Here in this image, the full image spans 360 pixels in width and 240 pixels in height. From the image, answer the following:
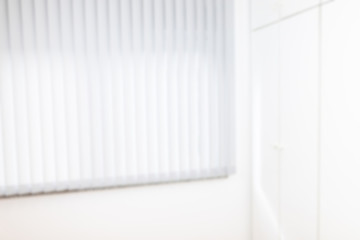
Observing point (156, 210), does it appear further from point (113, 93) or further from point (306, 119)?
point (306, 119)

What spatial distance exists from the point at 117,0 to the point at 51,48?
0.51m

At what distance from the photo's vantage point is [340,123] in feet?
5.55

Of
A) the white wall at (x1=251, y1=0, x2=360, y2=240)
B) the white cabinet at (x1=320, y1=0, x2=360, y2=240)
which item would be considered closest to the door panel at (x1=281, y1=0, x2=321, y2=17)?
the white wall at (x1=251, y1=0, x2=360, y2=240)

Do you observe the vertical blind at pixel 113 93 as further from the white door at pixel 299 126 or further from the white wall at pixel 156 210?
the white door at pixel 299 126

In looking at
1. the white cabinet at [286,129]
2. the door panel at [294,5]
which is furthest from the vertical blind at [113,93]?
the door panel at [294,5]

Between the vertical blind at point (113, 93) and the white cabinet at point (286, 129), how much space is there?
245 millimetres

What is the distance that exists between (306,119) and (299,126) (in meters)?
0.08

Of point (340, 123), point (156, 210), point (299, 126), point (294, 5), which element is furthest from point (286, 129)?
point (156, 210)

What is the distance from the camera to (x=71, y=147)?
7.43 ft

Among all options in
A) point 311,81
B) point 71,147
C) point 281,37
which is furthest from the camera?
point 71,147

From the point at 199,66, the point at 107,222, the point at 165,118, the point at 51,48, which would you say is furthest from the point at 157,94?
the point at 107,222

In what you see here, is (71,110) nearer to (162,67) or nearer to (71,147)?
(71,147)

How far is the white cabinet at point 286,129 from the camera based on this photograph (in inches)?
74.9

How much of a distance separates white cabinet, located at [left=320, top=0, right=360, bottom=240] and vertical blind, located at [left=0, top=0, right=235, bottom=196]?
810 millimetres
